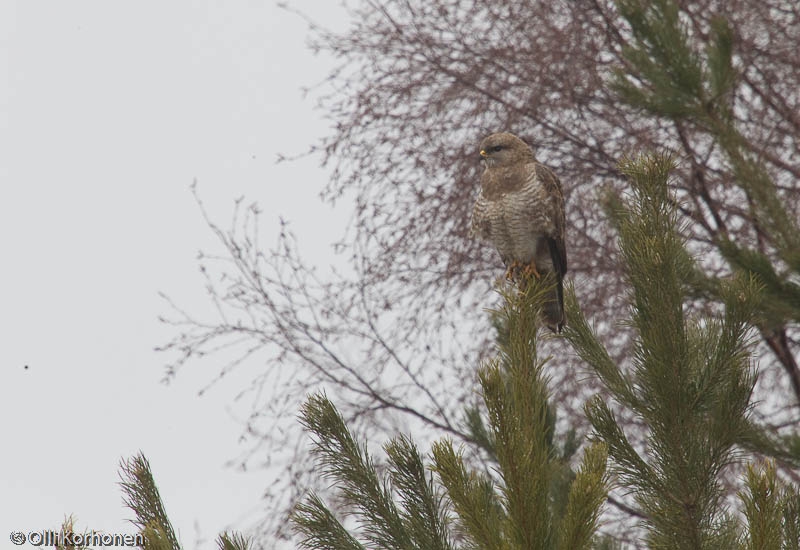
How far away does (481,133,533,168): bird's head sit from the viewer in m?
4.85

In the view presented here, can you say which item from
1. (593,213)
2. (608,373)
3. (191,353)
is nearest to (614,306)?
(593,213)

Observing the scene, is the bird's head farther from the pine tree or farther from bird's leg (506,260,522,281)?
the pine tree

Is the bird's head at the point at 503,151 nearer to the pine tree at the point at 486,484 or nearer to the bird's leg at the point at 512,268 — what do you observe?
the bird's leg at the point at 512,268

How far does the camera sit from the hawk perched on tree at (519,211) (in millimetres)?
4688

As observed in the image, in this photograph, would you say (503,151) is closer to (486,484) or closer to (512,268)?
(512,268)

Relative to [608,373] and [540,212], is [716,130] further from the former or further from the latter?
[608,373]

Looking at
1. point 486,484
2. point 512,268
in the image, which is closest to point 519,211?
point 512,268

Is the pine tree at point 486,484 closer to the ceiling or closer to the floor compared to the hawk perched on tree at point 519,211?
closer to the floor

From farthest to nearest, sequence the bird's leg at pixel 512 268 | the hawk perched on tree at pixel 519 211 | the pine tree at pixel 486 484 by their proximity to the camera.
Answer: the bird's leg at pixel 512 268 → the hawk perched on tree at pixel 519 211 → the pine tree at pixel 486 484

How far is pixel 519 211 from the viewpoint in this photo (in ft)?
15.4

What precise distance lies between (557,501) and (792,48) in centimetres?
345

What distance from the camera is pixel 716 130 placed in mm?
4559

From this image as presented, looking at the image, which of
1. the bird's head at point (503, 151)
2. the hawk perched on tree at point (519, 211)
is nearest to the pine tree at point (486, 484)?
the hawk perched on tree at point (519, 211)

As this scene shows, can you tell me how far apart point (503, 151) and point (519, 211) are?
0.35 metres
